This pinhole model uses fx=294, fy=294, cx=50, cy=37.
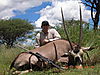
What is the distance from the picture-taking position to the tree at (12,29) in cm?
2508

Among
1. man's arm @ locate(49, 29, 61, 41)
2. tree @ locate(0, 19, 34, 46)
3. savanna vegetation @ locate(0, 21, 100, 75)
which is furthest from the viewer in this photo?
tree @ locate(0, 19, 34, 46)

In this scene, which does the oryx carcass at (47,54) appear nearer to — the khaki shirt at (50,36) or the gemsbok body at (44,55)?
the gemsbok body at (44,55)

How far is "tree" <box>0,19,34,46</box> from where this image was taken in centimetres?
2508

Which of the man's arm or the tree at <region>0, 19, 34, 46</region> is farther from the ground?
the man's arm

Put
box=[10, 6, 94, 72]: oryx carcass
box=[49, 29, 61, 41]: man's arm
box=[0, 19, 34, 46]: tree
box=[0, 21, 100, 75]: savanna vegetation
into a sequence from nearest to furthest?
box=[0, 21, 100, 75]: savanna vegetation → box=[10, 6, 94, 72]: oryx carcass → box=[49, 29, 61, 41]: man's arm → box=[0, 19, 34, 46]: tree

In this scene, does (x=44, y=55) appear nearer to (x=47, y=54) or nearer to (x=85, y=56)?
(x=47, y=54)

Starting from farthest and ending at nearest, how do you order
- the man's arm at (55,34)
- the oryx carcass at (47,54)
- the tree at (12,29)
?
the tree at (12,29), the man's arm at (55,34), the oryx carcass at (47,54)

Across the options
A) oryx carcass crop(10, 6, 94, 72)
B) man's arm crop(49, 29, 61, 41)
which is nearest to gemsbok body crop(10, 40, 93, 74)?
oryx carcass crop(10, 6, 94, 72)

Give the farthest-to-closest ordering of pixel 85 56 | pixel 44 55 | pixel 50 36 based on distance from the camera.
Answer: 1. pixel 50 36
2. pixel 85 56
3. pixel 44 55

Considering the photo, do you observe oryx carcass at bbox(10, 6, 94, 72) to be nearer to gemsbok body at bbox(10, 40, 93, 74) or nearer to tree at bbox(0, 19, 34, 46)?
gemsbok body at bbox(10, 40, 93, 74)

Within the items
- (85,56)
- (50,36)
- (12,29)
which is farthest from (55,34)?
(12,29)

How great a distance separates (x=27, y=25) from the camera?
2538 cm

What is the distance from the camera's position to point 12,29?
2516 cm

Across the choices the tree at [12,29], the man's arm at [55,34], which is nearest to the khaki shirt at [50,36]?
the man's arm at [55,34]
